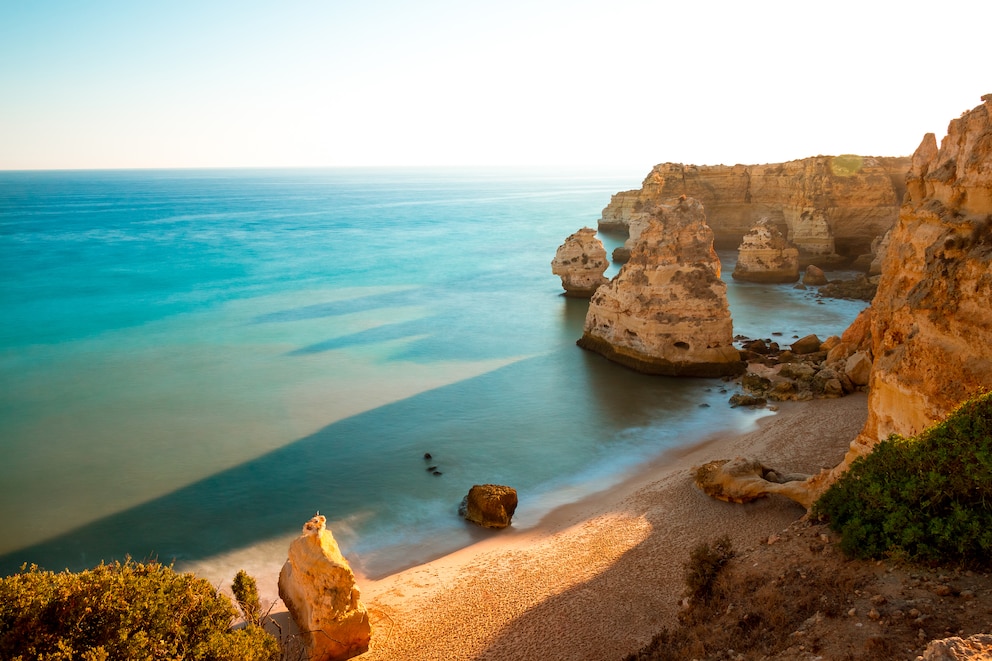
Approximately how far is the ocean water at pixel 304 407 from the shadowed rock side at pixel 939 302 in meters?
7.74

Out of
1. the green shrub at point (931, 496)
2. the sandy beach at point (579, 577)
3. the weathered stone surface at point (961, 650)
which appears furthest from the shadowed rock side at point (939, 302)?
the weathered stone surface at point (961, 650)

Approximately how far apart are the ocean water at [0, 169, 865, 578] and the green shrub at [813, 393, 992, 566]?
8.24m

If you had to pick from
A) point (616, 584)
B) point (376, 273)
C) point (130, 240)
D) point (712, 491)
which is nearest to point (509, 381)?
point (712, 491)

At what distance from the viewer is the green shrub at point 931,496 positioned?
23.2 ft

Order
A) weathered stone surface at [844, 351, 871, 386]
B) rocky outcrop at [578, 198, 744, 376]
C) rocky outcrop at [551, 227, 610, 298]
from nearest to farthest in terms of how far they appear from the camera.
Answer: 1. weathered stone surface at [844, 351, 871, 386]
2. rocky outcrop at [578, 198, 744, 376]
3. rocky outcrop at [551, 227, 610, 298]

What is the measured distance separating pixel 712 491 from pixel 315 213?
10033cm

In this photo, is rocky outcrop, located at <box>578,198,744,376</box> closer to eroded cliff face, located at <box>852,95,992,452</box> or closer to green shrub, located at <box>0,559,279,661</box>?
eroded cliff face, located at <box>852,95,992,452</box>

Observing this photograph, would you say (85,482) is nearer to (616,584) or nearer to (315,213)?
(616,584)

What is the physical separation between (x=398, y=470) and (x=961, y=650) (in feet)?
46.9

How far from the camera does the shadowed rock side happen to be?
31.6 ft

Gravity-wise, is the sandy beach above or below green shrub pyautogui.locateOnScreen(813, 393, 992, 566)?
below

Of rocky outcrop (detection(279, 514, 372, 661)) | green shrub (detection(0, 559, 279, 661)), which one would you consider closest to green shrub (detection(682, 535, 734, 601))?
rocky outcrop (detection(279, 514, 372, 661))

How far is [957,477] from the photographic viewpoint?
7352mm

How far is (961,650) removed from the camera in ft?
16.6
